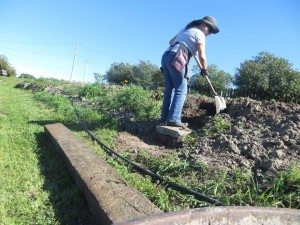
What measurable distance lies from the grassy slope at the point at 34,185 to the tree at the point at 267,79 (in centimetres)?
1899

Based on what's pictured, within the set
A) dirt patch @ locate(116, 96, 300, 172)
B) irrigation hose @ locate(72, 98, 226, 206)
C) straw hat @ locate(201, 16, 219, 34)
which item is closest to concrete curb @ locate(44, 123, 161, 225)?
irrigation hose @ locate(72, 98, 226, 206)

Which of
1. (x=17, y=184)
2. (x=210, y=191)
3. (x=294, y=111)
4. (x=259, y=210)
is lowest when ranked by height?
(x=17, y=184)

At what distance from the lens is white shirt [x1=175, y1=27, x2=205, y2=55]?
497 cm

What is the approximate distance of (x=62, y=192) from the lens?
2.99 metres

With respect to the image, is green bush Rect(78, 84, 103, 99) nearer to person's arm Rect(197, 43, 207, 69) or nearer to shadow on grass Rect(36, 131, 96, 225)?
person's arm Rect(197, 43, 207, 69)

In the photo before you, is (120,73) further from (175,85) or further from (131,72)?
(175,85)

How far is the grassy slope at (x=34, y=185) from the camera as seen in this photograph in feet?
8.41

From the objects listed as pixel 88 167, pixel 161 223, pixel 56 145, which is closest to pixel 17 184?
pixel 88 167

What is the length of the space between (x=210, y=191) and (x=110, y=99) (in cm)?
476

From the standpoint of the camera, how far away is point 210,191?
Answer: 119 inches

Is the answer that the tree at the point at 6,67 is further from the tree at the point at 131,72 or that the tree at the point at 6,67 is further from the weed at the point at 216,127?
the weed at the point at 216,127

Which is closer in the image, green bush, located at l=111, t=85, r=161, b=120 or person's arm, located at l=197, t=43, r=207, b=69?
person's arm, located at l=197, t=43, r=207, b=69

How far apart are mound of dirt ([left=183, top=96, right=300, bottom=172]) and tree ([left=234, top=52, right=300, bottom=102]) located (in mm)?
16910

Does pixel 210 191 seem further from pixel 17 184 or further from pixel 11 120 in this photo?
pixel 11 120
